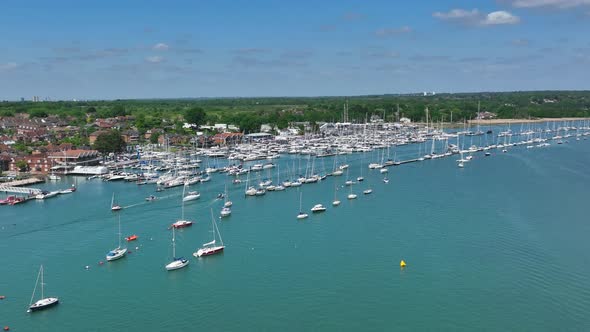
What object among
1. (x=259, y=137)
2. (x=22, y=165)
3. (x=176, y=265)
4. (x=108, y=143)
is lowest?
(x=176, y=265)

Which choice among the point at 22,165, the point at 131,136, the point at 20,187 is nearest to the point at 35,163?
the point at 22,165

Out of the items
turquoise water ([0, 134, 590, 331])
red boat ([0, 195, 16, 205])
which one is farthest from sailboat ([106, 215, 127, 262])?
red boat ([0, 195, 16, 205])

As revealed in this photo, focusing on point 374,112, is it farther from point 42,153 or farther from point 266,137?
point 42,153

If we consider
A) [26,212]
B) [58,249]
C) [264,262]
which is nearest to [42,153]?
[26,212]

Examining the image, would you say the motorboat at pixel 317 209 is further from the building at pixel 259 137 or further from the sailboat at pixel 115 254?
the building at pixel 259 137

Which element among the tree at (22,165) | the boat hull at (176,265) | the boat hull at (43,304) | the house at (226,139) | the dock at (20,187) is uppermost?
the house at (226,139)

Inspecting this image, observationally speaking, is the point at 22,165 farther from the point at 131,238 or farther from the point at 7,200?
the point at 131,238

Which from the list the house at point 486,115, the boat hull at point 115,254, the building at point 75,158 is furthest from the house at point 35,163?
the house at point 486,115

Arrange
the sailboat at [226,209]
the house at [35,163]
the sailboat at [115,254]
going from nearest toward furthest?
the sailboat at [115,254], the sailboat at [226,209], the house at [35,163]
